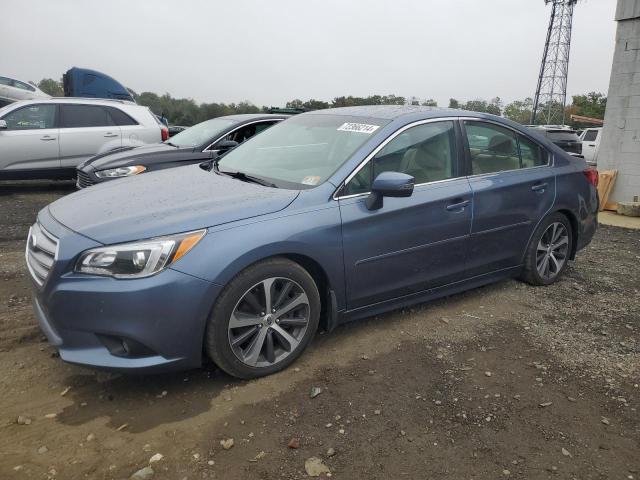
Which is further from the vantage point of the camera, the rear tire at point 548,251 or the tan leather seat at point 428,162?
the rear tire at point 548,251

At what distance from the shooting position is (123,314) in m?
2.69

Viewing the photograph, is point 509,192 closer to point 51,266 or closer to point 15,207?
point 51,266

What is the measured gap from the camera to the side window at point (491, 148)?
4.17 metres

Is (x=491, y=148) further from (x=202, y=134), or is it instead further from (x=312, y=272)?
(x=202, y=134)

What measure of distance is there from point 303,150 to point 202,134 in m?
4.08

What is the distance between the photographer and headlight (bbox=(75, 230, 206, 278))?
9.00 ft

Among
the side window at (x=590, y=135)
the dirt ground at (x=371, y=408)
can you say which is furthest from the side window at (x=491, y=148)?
the side window at (x=590, y=135)

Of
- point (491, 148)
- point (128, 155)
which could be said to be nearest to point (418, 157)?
point (491, 148)

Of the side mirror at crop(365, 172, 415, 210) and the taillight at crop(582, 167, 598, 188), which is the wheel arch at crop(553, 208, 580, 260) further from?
the side mirror at crop(365, 172, 415, 210)

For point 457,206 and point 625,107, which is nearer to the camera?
point 457,206

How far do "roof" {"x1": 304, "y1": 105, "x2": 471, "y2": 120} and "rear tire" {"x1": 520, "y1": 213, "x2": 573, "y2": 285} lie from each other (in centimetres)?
126

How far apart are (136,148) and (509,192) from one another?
5.25m

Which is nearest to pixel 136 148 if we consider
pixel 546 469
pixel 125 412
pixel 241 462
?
pixel 125 412

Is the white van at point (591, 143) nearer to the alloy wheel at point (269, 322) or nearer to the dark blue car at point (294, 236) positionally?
the dark blue car at point (294, 236)
